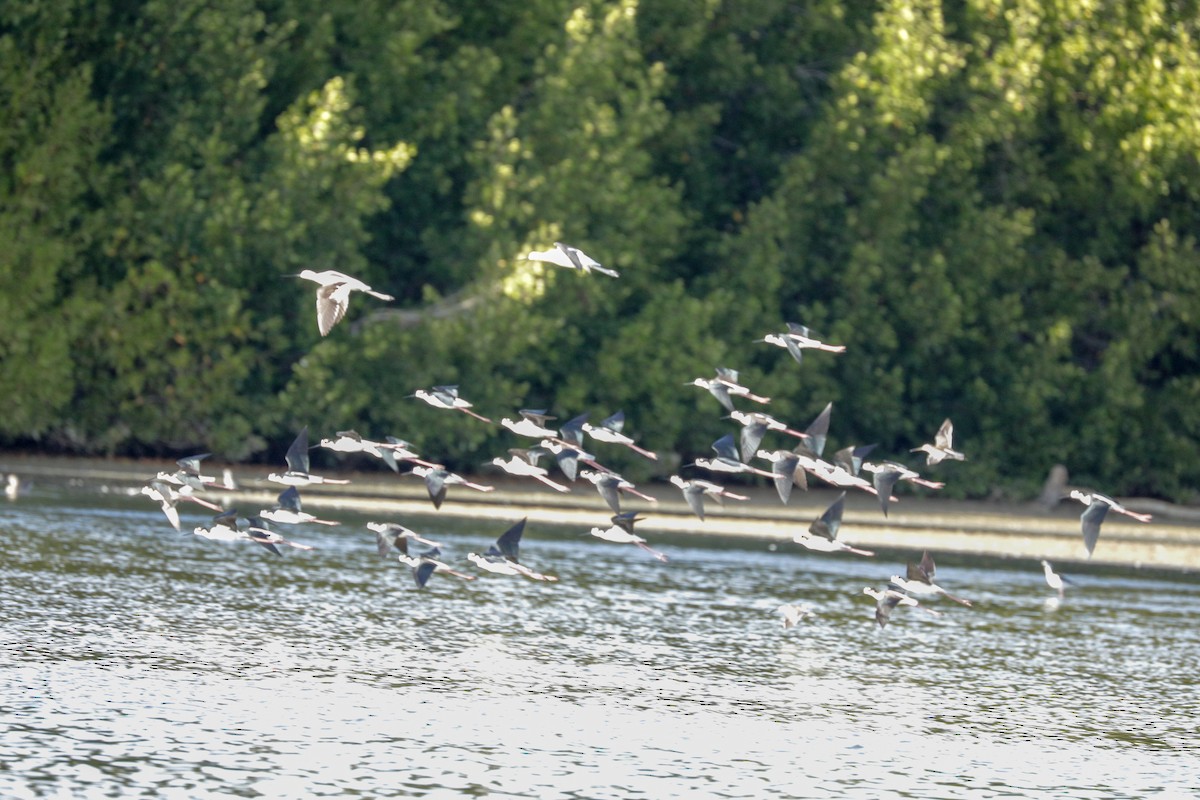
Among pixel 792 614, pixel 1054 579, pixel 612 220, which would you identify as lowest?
pixel 792 614

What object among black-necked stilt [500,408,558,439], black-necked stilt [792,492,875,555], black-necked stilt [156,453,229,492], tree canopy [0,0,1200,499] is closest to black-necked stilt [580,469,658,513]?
black-necked stilt [500,408,558,439]

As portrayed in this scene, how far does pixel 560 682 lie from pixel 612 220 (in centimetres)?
2271

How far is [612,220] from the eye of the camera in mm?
38375

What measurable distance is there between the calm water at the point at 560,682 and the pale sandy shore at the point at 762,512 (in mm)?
4901

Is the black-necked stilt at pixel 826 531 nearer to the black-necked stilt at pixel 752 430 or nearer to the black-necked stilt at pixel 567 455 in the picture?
the black-necked stilt at pixel 752 430

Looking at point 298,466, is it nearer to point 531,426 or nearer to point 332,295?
point 531,426

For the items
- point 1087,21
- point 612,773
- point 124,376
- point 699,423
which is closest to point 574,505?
point 699,423

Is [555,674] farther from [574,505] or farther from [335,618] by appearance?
[574,505]

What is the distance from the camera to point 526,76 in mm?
42000

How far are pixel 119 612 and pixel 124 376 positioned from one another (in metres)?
18.1

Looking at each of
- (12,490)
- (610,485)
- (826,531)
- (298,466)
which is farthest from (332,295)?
(12,490)

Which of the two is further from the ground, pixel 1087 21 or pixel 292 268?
pixel 1087 21

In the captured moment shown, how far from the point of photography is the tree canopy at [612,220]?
36.0 metres

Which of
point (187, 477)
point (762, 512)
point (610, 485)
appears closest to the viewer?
point (187, 477)
